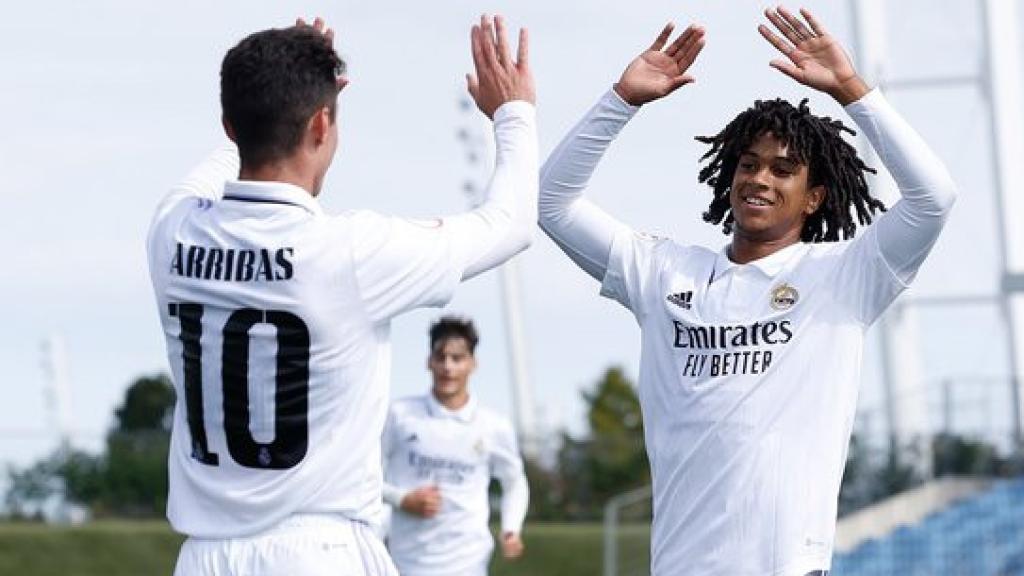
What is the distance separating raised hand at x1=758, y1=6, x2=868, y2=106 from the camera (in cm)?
634

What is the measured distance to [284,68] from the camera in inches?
209

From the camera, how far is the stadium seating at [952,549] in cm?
2069

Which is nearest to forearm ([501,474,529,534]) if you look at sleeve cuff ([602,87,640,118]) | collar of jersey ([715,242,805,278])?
collar of jersey ([715,242,805,278])

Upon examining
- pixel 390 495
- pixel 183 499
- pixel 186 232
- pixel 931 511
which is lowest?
pixel 931 511

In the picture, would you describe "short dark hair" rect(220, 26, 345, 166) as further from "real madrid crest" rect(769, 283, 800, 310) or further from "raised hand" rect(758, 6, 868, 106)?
"real madrid crest" rect(769, 283, 800, 310)

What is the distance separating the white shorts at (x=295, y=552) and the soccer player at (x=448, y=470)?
7330 millimetres

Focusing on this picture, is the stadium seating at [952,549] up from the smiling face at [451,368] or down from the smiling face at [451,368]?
down

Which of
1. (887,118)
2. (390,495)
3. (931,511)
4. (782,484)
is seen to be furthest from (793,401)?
(931,511)

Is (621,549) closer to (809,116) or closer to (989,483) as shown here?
(989,483)

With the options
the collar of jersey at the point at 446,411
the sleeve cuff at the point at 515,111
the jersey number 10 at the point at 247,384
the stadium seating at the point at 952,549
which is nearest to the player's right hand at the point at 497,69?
the sleeve cuff at the point at 515,111

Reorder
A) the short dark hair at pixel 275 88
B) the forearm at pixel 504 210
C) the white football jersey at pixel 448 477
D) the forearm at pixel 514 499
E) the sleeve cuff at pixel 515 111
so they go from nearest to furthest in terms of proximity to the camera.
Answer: the short dark hair at pixel 275 88 → the forearm at pixel 504 210 → the sleeve cuff at pixel 515 111 → the white football jersey at pixel 448 477 → the forearm at pixel 514 499

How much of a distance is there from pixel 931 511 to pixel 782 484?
19124mm

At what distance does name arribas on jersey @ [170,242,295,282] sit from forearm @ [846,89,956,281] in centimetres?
190

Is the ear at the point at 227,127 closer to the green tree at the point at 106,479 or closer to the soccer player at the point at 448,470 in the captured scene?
the soccer player at the point at 448,470
